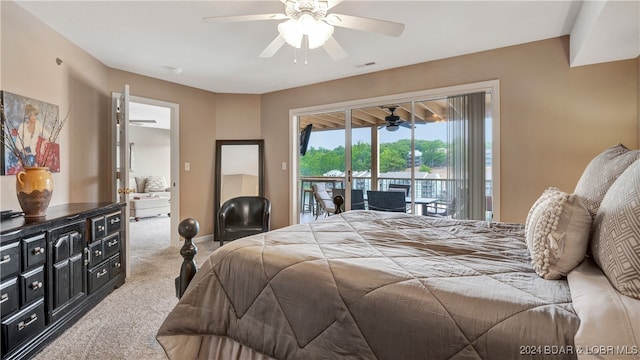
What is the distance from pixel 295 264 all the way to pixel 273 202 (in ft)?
12.6

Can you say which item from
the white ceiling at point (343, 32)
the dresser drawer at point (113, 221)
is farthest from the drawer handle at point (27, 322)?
the white ceiling at point (343, 32)

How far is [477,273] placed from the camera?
43.1 inches

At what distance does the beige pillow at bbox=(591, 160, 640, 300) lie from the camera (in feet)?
2.62

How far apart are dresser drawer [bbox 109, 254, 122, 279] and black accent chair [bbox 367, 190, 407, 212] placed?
3.03 metres

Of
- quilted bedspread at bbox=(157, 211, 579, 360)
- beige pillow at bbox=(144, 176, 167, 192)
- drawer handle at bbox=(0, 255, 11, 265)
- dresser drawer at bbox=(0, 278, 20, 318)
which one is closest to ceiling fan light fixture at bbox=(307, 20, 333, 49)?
quilted bedspread at bbox=(157, 211, 579, 360)

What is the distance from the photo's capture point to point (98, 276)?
2.57m

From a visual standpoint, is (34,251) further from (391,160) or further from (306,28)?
(391,160)

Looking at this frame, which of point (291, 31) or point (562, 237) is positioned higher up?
point (291, 31)

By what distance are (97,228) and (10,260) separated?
921 mm

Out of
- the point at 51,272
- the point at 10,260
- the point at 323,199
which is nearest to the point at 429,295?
the point at 10,260

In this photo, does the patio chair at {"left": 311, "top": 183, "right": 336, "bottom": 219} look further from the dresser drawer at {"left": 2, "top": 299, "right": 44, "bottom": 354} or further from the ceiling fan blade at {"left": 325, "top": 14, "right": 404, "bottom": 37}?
the dresser drawer at {"left": 2, "top": 299, "right": 44, "bottom": 354}

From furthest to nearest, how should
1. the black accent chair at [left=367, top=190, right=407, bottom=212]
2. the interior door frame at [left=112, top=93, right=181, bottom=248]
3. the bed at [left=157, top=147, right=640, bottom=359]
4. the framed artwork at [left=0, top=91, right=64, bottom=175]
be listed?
1. the interior door frame at [left=112, top=93, right=181, bottom=248]
2. the black accent chair at [left=367, top=190, right=407, bottom=212]
3. the framed artwork at [left=0, top=91, right=64, bottom=175]
4. the bed at [left=157, top=147, right=640, bottom=359]

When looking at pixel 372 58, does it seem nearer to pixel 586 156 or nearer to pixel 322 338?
pixel 586 156

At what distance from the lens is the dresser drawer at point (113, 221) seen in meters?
2.75
